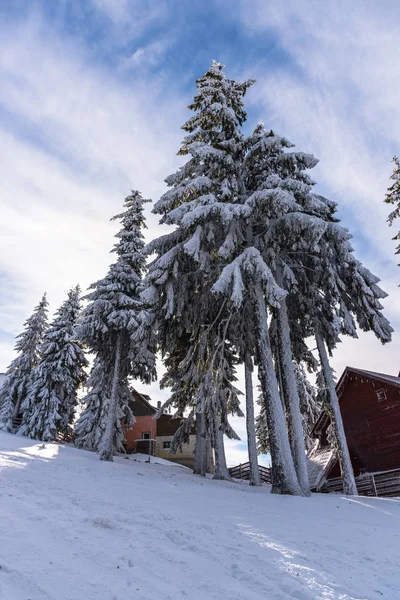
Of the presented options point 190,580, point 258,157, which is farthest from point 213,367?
point 190,580

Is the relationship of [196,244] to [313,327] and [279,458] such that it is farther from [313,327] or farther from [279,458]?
[279,458]

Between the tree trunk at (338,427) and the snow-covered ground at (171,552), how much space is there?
7.51 metres

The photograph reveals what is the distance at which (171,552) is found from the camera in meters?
3.81

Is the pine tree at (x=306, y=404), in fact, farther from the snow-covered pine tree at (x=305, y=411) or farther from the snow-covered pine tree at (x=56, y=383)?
the snow-covered pine tree at (x=56, y=383)

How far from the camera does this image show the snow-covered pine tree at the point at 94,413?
25875mm

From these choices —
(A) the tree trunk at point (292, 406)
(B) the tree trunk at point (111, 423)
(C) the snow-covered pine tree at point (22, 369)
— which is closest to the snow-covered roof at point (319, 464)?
(A) the tree trunk at point (292, 406)

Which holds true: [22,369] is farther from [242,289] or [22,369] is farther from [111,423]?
[242,289]

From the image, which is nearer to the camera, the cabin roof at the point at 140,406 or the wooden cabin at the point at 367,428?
the wooden cabin at the point at 367,428

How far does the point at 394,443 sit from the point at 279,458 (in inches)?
469

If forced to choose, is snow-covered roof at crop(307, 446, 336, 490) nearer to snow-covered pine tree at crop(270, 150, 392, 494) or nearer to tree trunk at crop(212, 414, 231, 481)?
tree trunk at crop(212, 414, 231, 481)

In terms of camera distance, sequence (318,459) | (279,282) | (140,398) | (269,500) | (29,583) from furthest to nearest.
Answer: (140,398) → (318,459) → (279,282) → (269,500) → (29,583)

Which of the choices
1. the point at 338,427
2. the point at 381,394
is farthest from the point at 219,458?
the point at 381,394

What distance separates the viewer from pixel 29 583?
8.16 feet

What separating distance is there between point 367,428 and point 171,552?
67.9 feet
